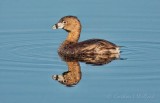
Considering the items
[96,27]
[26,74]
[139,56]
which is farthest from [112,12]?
[26,74]

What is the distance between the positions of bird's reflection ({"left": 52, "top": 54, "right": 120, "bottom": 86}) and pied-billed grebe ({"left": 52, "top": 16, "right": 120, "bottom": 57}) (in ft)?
0.46

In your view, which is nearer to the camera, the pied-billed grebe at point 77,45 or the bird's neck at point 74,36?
the pied-billed grebe at point 77,45

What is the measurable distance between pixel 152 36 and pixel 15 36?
11.6 ft

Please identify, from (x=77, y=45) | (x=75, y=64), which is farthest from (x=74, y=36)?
(x=75, y=64)

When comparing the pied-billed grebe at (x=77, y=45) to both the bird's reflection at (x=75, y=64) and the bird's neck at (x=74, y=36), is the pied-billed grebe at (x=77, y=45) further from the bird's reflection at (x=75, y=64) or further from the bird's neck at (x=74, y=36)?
the bird's reflection at (x=75, y=64)

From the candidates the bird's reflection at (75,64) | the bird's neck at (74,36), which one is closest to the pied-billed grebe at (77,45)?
the bird's neck at (74,36)

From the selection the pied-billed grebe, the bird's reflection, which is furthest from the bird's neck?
the bird's reflection

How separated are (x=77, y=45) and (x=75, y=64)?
1.19 m

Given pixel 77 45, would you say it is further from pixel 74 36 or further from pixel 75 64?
pixel 75 64

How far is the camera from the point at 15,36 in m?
19.0

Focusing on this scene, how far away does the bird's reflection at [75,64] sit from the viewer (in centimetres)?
1490

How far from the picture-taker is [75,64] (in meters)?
16.3

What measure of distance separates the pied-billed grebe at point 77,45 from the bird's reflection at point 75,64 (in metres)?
0.14

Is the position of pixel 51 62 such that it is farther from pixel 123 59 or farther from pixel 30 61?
pixel 123 59
